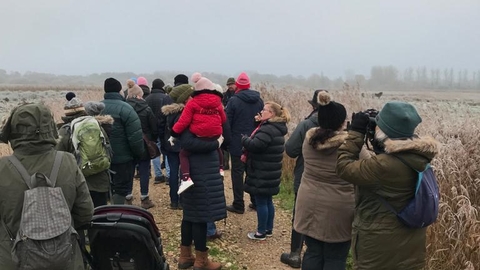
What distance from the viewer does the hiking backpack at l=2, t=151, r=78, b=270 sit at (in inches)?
96.8

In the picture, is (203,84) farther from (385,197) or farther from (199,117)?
(385,197)

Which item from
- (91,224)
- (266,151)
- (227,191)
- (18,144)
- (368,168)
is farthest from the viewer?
(227,191)

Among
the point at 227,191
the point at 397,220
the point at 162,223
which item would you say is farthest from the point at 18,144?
the point at 227,191

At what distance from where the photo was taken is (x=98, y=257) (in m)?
3.24

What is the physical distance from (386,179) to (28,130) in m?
2.39

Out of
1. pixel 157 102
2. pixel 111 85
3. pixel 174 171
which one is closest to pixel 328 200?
pixel 111 85

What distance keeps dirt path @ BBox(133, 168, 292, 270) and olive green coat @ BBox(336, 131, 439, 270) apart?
2140 mm

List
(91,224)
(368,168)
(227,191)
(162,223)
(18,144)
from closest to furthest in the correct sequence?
(18,144), (368,168), (91,224), (162,223), (227,191)

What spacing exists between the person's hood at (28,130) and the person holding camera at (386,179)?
208cm

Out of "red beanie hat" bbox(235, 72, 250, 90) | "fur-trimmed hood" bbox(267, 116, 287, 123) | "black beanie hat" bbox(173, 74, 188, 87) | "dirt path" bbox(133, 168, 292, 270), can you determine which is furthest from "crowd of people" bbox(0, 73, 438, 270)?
"black beanie hat" bbox(173, 74, 188, 87)

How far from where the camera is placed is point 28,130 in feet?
8.59

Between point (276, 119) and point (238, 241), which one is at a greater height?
point (276, 119)

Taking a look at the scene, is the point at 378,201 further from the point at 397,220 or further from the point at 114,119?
the point at 114,119

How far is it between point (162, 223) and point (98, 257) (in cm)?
290
